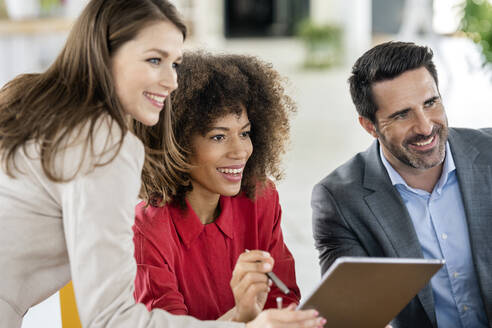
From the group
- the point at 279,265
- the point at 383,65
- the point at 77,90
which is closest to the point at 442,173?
the point at 383,65

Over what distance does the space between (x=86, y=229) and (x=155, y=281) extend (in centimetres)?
41

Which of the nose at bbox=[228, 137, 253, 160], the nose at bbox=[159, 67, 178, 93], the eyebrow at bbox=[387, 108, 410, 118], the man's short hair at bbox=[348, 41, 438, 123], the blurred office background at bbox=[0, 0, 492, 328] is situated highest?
Answer: the nose at bbox=[159, 67, 178, 93]

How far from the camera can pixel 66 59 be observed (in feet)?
4.06

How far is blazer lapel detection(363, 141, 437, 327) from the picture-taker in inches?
64.8

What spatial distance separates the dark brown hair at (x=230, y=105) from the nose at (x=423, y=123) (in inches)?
14.6

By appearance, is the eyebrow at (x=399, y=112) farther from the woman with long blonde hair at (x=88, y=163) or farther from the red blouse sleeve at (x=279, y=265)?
the woman with long blonde hair at (x=88, y=163)

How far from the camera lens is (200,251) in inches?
62.7

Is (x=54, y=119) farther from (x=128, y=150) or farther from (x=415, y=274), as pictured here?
(x=415, y=274)

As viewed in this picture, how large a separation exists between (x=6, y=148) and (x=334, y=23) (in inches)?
477

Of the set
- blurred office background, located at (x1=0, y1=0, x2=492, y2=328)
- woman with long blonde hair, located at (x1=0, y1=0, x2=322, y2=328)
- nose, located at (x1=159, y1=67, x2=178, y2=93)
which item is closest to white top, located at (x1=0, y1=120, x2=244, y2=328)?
woman with long blonde hair, located at (x1=0, y1=0, x2=322, y2=328)

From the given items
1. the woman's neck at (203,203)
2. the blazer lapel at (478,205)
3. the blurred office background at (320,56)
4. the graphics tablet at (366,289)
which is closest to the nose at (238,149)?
the woman's neck at (203,203)

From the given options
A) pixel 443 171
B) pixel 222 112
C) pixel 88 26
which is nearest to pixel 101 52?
pixel 88 26

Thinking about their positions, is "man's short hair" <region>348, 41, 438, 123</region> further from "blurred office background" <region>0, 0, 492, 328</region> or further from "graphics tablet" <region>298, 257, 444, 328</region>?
"graphics tablet" <region>298, 257, 444, 328</region>

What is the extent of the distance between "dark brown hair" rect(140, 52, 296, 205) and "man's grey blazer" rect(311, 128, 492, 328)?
7.7 inches
